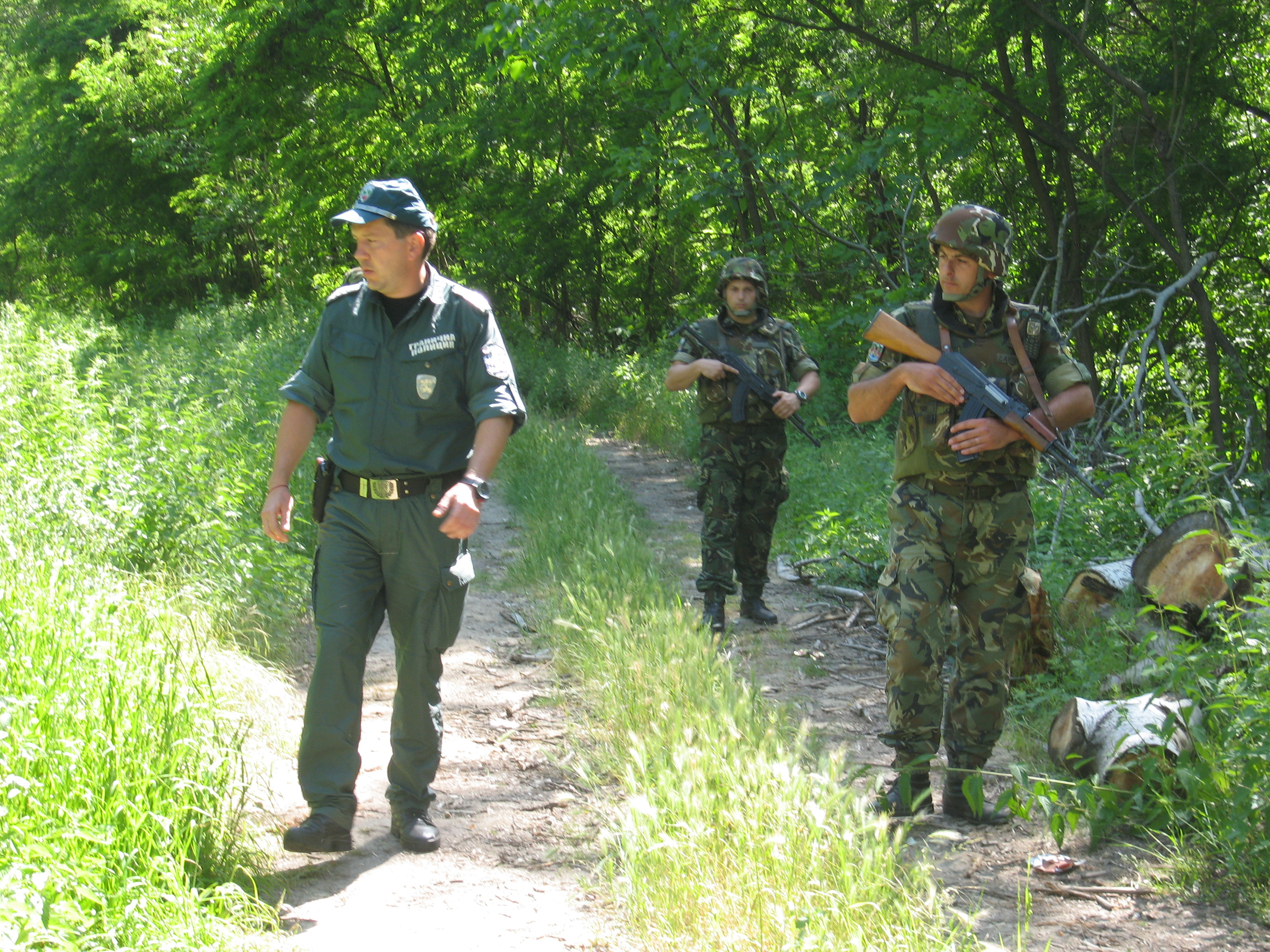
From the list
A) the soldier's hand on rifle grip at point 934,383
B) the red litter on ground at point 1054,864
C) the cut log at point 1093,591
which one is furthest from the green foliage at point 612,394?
the red litter on ground at point 1054,864

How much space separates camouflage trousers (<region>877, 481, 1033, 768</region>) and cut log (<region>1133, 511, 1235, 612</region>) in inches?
39.3

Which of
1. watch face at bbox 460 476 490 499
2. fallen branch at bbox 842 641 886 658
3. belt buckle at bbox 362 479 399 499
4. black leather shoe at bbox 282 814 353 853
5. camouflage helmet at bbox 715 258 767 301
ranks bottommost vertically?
black leather shoe at bbox 282 814 353 853

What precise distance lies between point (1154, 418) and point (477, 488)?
21.1 ft

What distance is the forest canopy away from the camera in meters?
9.60

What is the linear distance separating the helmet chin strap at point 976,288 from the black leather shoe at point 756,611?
2.98 metres

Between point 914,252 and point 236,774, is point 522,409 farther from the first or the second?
point 914,252

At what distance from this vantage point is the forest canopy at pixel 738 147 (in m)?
9.60

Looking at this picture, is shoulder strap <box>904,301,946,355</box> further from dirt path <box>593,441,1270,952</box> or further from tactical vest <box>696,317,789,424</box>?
tactical vest <box>696,317,789,424</box>

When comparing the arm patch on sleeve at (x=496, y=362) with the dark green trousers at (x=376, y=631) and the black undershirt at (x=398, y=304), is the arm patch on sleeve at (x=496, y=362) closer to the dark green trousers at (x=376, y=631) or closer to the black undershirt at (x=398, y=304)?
the black undershirt at (x=398, y=304)

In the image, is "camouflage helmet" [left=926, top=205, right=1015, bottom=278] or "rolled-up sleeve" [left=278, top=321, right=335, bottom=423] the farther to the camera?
"camouflage helmet" [left=926, top=205, right=1015, bottom=278]

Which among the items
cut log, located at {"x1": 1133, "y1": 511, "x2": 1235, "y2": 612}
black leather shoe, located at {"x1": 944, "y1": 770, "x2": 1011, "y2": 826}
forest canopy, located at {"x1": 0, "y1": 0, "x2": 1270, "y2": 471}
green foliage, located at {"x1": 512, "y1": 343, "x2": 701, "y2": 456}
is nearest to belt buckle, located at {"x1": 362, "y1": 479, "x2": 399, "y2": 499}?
black leather shoe, located at {"x1": 944, "y1": 770, "x2": 1011, "y2": 826}

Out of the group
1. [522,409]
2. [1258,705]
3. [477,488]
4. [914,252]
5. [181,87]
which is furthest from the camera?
[181,87]

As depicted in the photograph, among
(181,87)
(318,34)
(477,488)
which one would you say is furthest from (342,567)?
(181,87)

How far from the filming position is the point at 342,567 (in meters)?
3.59
